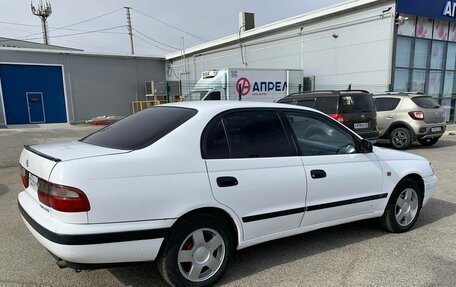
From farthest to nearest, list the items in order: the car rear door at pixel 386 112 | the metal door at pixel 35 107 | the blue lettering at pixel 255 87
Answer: the metal door at pixel 35 107
the blue lettering at pixel 255 87
the car rear door at pixel 386 112

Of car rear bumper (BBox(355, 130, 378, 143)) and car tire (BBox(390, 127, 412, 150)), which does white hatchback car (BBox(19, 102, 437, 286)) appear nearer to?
car rear bumper (BBox(355, 130, 378, 143))

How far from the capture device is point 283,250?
3908mm

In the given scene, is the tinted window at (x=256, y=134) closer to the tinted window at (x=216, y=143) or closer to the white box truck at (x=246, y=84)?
the tinted window at (x=216, y=143)

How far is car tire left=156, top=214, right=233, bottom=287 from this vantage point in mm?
2861

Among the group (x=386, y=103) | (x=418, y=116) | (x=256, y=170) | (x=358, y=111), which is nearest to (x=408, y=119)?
(x=418, y=116)

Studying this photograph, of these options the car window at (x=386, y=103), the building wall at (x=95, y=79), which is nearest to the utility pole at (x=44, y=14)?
the building wall at (x=95, y=79)

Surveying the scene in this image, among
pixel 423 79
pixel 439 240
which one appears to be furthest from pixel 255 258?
pixel 423 79

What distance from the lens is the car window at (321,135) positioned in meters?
3.76

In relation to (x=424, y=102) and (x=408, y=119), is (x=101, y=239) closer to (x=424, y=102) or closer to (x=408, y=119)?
(x=408, y=119)

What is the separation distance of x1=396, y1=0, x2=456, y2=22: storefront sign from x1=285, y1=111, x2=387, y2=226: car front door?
46.6 ft

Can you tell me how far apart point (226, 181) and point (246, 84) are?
1558 centimetres

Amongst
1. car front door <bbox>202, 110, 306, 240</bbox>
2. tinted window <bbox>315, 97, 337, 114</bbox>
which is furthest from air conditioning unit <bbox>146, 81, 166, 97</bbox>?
car front door <bbox>202, 110, 306, 240</bbox>

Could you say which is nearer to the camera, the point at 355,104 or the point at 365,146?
the point at 365,146

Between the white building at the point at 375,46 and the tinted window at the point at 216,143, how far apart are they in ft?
50.2
